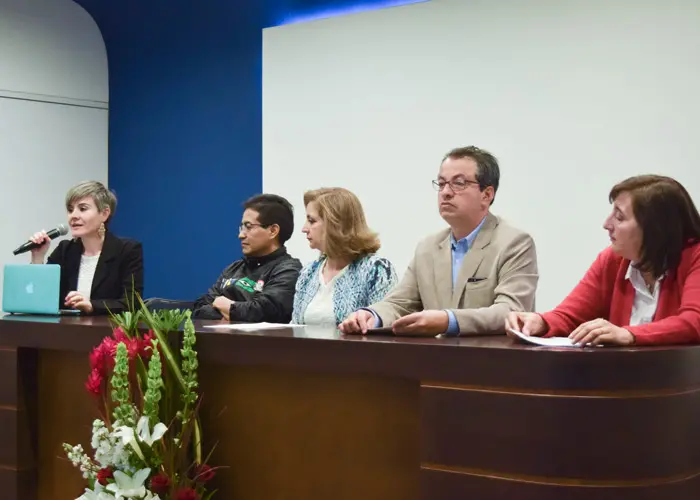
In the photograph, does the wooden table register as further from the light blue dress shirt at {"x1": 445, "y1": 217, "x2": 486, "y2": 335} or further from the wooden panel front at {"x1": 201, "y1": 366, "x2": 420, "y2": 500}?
the light blue dress shirt at {"x1": 445, "y1": 217, "x2": 486, "y2": 335}

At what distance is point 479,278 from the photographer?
9.53 feet

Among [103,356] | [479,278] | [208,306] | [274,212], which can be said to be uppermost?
[274,212]

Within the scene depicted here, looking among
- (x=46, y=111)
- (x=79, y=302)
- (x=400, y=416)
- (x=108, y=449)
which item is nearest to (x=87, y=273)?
(x=79, y=302)

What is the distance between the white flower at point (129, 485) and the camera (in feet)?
8.31

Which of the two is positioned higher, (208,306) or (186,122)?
(186,122)

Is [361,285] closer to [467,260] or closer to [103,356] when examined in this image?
[467,260]

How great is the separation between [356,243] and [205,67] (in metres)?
3.02

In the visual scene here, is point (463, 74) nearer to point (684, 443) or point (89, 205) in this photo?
point (89, 205)

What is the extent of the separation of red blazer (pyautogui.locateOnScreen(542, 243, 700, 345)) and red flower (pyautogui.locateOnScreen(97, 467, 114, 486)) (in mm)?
1284

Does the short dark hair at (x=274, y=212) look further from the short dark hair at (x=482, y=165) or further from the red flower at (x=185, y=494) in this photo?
the red flower at (x=185, y=494)

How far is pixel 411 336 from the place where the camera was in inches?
97.8

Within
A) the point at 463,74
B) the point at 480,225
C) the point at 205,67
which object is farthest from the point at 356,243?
the point at 205,67

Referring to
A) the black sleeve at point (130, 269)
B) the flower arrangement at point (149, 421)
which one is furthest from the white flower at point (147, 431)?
the black sleeve at point (130, 269)

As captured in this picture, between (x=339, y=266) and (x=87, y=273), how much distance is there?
1142 millimetres
